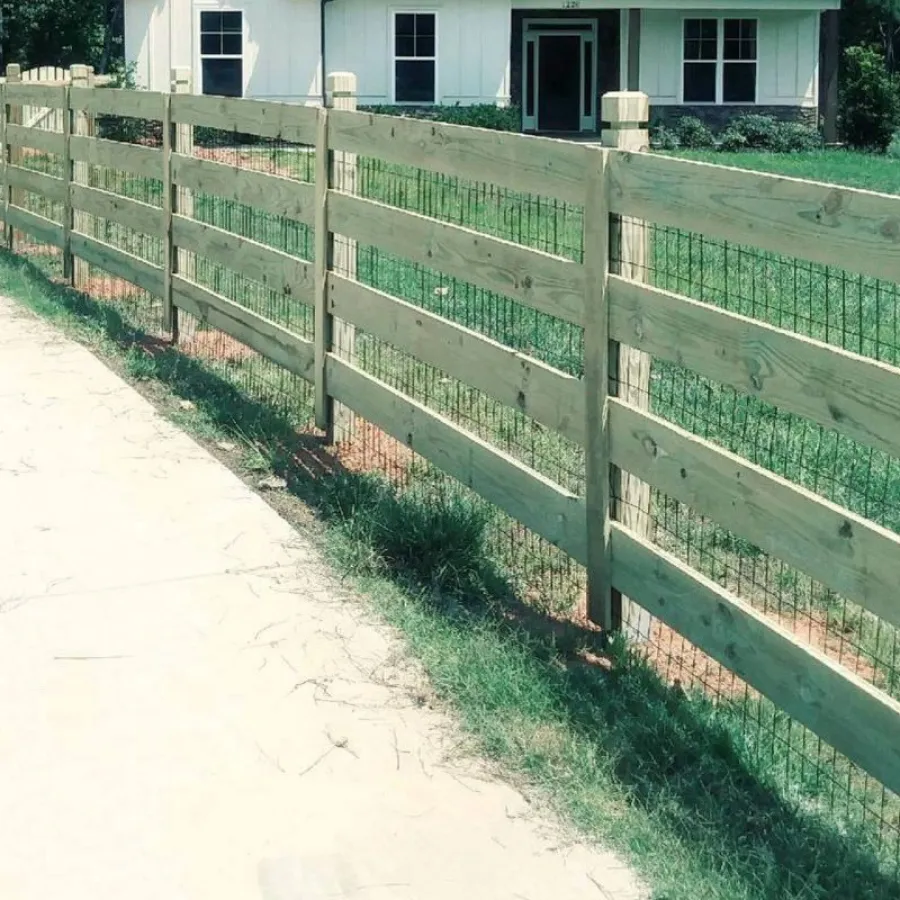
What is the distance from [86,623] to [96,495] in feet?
5.26

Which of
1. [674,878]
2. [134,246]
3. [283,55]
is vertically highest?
[283,55]

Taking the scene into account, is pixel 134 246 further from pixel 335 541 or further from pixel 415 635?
pixel 415 635

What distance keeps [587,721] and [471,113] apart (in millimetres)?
28128

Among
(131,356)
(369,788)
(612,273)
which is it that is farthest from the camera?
(131,356)

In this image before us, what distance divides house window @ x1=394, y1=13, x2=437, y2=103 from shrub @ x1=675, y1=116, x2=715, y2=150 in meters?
4.94

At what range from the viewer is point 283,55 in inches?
1265

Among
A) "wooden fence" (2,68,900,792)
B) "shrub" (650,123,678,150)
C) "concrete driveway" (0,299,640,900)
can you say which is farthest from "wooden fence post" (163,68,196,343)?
"shrub" (650,123,678,150)

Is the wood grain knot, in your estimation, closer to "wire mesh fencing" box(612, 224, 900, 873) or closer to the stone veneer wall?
"wire mesh fencing" box(612, 224, 900, 873)

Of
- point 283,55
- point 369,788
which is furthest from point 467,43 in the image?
point 369,788

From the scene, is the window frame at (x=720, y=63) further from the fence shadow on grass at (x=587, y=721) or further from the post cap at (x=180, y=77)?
the fence shadow on grass at (x=587, y=721)

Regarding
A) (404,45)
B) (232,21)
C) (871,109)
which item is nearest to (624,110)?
(232,21)

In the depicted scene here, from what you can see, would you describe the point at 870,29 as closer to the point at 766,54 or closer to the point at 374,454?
the point at 766,54

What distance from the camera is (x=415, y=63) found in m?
33.0

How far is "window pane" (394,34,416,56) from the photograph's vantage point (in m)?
33.0
